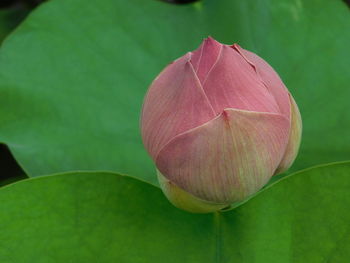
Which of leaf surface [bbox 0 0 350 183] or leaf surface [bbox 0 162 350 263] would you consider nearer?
leaf surface [bbox 0 162 350 263]

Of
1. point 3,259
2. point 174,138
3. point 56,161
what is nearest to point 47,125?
point 56,161

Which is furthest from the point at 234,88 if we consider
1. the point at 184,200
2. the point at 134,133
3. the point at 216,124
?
the point at 134,133

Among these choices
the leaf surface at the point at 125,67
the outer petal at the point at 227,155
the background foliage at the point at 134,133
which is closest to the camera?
the outer petal at the point at 227,155

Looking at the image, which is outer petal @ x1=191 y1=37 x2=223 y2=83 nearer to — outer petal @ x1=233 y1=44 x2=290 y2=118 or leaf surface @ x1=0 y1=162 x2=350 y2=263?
outer petal @ x1=233 y1=44 x2=290 y2=118

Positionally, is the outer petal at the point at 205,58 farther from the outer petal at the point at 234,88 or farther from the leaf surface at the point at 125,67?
the leaf surface at the point at 125,67

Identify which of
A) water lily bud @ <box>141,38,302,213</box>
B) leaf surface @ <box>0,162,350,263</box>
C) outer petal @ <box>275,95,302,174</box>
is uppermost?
water lily bud @ <box>141,38,302,213</box>

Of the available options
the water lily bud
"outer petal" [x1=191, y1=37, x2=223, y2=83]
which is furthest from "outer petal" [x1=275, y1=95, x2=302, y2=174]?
"outer petal" [x1=191, y1=37, x2=223, y2=83]

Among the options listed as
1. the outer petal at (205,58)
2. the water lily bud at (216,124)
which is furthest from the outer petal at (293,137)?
the outer petal at (205,58)

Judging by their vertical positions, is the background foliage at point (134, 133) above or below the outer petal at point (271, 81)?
below
